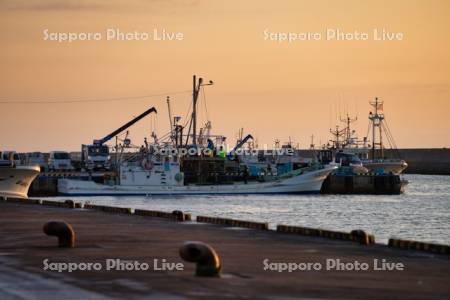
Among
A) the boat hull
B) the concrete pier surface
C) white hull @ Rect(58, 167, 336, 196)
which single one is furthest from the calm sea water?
A: the boat hull

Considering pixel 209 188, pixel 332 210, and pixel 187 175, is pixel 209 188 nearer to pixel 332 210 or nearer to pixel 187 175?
pixel 187 175

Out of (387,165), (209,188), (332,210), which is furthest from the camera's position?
(387,165)

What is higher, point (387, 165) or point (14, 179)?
point (387, 165)

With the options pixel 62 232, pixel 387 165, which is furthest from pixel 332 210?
pixel 387 165

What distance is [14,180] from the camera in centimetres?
7181

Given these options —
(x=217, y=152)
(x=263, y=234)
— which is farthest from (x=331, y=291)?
(x=217, y=152)

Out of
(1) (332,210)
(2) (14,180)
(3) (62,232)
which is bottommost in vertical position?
(1) (332,210)

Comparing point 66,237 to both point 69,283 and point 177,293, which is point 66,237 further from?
point 177,293

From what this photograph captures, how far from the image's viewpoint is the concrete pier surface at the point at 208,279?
63.9 ft

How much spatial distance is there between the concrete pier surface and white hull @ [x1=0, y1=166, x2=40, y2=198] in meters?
35.6

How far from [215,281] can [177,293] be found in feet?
5.38

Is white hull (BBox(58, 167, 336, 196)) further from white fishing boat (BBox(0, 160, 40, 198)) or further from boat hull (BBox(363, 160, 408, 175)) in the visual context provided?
white fishing boat (BBox(0, 160, 40, 198))

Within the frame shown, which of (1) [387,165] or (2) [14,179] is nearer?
(2) [14,179]

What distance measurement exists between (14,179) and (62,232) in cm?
4522
